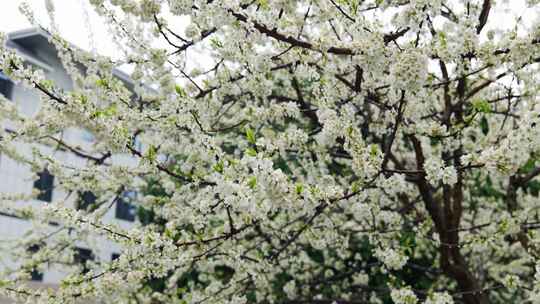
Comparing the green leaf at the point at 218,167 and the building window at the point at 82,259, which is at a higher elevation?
the building window at the point at 82,259

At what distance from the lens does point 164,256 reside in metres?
3.80

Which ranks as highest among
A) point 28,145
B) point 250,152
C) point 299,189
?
point 28,145

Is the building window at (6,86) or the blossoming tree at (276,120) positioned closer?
the blossoming tree at (276,120)

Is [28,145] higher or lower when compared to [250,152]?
higher

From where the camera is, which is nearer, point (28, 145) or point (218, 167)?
point (218, 167)

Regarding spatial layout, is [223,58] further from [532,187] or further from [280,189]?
[532,187]

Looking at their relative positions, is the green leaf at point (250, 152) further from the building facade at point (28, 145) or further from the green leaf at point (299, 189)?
the building facade at point (28, 145)

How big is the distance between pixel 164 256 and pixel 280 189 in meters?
1.30

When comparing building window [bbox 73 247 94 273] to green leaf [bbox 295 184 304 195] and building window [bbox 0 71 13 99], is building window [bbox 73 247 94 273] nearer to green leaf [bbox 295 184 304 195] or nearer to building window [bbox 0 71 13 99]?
green leaf [bbox 295 184 304 195]

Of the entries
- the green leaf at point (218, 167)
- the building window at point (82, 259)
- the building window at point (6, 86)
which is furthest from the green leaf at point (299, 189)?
the building window at point (6, 86)

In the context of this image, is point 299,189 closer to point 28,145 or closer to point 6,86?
point 28,145

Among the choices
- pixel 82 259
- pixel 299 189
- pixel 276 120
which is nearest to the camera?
pixel 299 189

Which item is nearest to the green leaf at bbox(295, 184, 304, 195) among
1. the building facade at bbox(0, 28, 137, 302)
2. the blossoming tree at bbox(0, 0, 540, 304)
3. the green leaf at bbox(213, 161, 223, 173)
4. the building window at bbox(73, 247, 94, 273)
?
the blossoming tree at bbox(0, 0, 540, 304)

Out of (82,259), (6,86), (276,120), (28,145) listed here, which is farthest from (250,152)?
(6,86)
